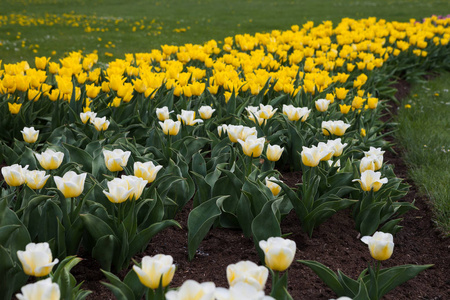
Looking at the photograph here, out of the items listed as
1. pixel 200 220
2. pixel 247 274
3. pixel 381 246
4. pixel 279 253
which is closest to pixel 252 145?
pixel 200 220

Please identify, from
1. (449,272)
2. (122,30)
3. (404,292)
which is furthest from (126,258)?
(122,30)

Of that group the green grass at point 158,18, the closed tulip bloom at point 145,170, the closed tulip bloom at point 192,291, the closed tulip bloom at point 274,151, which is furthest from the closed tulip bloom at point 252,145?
the green grass at point 158,18

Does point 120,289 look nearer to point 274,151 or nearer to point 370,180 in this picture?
point 274,151

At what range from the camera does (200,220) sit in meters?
2.47

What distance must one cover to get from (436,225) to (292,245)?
2038 millimetres

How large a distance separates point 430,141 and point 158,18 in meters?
10.9

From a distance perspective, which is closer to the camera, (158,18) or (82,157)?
(82,157)

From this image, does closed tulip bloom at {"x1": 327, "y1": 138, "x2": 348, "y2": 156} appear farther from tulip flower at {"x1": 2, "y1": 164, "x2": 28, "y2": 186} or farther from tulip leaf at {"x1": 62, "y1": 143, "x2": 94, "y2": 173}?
tulip flower at {"x1": 2, "y1": 164, "x2": 28, "y2": 186}

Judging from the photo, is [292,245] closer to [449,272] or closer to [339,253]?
[339,253]

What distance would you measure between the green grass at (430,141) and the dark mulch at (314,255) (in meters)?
0.28

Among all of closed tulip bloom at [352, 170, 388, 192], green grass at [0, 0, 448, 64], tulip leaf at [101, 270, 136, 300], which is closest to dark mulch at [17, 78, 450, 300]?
tulip leaf at [101, 270, 136, 300]

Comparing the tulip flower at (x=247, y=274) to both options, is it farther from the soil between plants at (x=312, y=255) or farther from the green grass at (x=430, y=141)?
the green grass at (x=430, y=141)

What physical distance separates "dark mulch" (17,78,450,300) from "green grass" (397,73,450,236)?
0.28m

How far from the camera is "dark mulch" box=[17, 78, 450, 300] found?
230cm
